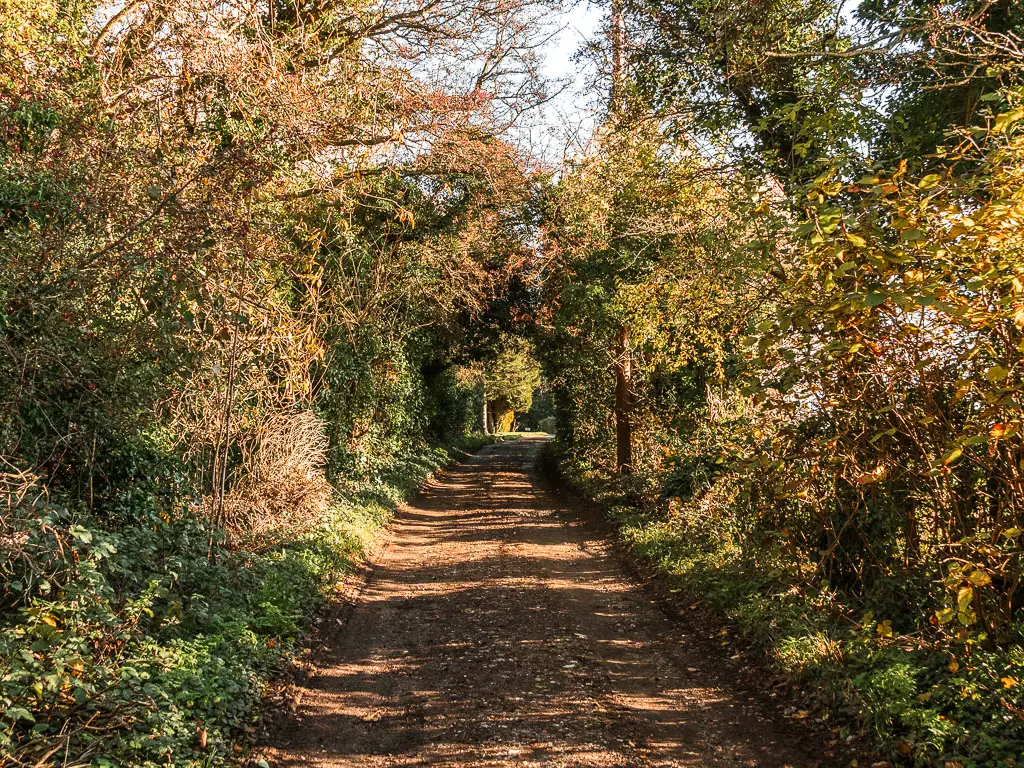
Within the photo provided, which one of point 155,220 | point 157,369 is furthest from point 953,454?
point 157,369

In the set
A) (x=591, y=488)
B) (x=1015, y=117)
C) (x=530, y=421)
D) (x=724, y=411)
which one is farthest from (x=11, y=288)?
(x=530, y=421)

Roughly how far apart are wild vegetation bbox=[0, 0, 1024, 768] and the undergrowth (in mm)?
32

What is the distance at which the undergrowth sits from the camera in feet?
14.3

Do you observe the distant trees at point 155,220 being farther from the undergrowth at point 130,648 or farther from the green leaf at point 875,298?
the green leaf at point 875,298

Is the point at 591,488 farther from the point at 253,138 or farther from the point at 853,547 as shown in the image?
the point at 253,138

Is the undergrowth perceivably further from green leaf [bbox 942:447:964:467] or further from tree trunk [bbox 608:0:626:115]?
→ tree trunk [bbox 608:0:626:115]

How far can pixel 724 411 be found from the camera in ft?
40.9

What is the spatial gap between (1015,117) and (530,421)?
7001 cm

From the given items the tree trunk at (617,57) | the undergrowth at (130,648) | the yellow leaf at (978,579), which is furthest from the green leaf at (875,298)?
the tree trunk at (617,57)

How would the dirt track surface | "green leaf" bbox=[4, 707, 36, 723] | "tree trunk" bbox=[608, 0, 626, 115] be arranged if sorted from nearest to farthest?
1. "green leaf" bbox=[4, 707, 36, 723]
2. the dirt track surface
3. "tree trunk" bbox=[608, 0, 626, 115]

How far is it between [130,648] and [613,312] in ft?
38.3

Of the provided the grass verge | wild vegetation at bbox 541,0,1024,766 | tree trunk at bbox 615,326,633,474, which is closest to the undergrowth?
the grass verge

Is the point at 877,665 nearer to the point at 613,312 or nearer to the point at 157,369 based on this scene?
the point at 157,369

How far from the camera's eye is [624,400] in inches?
701
